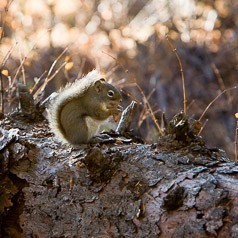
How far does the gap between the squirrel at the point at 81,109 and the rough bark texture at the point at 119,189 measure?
67mm

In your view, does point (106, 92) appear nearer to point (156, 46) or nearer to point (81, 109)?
point (81, 109)

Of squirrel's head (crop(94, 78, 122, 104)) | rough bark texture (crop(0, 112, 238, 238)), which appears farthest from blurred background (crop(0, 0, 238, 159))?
rough bark texture (crop(0, 112, 238, 238))

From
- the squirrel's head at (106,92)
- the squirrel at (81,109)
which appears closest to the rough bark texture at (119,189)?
the squirrel at (81,109)

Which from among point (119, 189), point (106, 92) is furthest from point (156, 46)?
point (119, 189)

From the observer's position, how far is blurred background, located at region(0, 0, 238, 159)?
629 cm

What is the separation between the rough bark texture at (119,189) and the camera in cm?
173

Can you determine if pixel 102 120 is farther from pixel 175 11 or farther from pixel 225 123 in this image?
pixel 175 11

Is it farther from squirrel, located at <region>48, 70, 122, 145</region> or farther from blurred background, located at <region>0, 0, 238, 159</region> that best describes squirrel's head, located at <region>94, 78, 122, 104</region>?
blurred background, located at <region>0, 0, 238, 159</region>

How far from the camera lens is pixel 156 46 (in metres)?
6.91

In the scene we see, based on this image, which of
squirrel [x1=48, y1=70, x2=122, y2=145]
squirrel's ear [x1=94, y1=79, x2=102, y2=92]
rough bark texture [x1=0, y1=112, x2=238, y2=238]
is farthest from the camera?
squirrel's ear [x1=94, y1=79, x2=102, y2=92]

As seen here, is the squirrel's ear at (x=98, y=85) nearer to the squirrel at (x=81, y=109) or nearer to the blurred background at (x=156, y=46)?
the squirrel at (x=81, y=109)

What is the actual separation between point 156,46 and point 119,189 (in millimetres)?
5135

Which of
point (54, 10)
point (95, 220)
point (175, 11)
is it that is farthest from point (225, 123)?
point (95, 220)

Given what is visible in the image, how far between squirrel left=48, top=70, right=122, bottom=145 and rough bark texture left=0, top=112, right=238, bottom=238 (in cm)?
7
